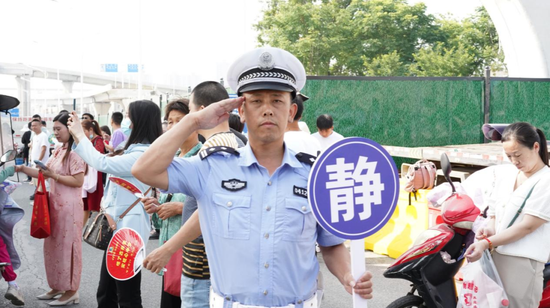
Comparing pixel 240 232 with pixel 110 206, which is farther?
pixel 110 206

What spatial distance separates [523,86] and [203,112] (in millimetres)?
12230

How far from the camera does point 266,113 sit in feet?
7.61

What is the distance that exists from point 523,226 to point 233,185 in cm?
242

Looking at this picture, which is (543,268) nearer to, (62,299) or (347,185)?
(347,185)

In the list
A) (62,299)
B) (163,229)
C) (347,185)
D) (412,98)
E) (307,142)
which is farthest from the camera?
(412,98)

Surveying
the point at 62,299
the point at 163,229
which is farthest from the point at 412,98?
the point at 163,229

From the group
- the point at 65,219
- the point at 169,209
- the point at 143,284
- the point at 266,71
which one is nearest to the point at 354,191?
the point at 266,71

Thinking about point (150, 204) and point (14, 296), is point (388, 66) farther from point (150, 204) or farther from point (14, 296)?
point (150, 204)

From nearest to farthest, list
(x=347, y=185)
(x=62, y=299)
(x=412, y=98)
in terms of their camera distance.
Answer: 1. (x=347, y=185)
2. (x=62, y=299)
3. (x=412, y=98)

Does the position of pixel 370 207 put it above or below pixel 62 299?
above

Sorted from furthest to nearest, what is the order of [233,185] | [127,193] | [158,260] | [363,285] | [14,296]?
[14,296] < [127,193] < [158,260] < [233,185] < [363,285]

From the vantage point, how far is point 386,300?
646cm

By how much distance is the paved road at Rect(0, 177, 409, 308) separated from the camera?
21.1 ft

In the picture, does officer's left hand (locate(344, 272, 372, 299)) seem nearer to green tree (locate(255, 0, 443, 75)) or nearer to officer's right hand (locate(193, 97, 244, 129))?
officer's right hand (locate(193, 97, 244, 129))
